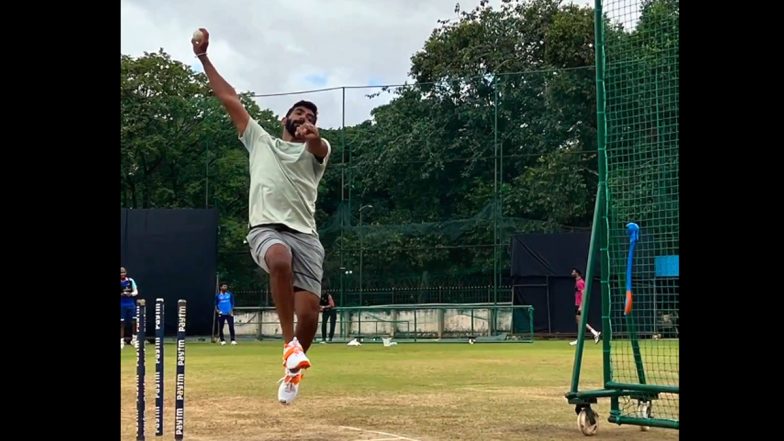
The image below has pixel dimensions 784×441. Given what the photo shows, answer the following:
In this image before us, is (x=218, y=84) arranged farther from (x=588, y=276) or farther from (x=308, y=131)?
(x=588, y=276)

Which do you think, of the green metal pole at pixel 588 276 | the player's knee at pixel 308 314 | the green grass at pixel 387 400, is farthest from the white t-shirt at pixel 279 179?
the green metal pole at pixel 588 276

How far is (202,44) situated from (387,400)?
5.38 m

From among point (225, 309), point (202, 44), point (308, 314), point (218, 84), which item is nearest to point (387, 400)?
point (308, 314)

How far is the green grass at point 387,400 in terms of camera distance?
8.34 m

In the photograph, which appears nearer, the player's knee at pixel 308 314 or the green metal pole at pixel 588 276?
the player's knee at pixel 308 314

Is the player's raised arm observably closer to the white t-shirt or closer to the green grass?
the white t-shirt

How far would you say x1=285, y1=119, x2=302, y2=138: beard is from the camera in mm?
7047

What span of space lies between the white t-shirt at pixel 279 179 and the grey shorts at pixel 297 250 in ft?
0.19

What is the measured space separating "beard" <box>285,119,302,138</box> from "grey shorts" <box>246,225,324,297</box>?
0.73 meters

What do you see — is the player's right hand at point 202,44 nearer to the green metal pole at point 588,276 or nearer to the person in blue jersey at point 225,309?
the green metal pole at point 588,276
